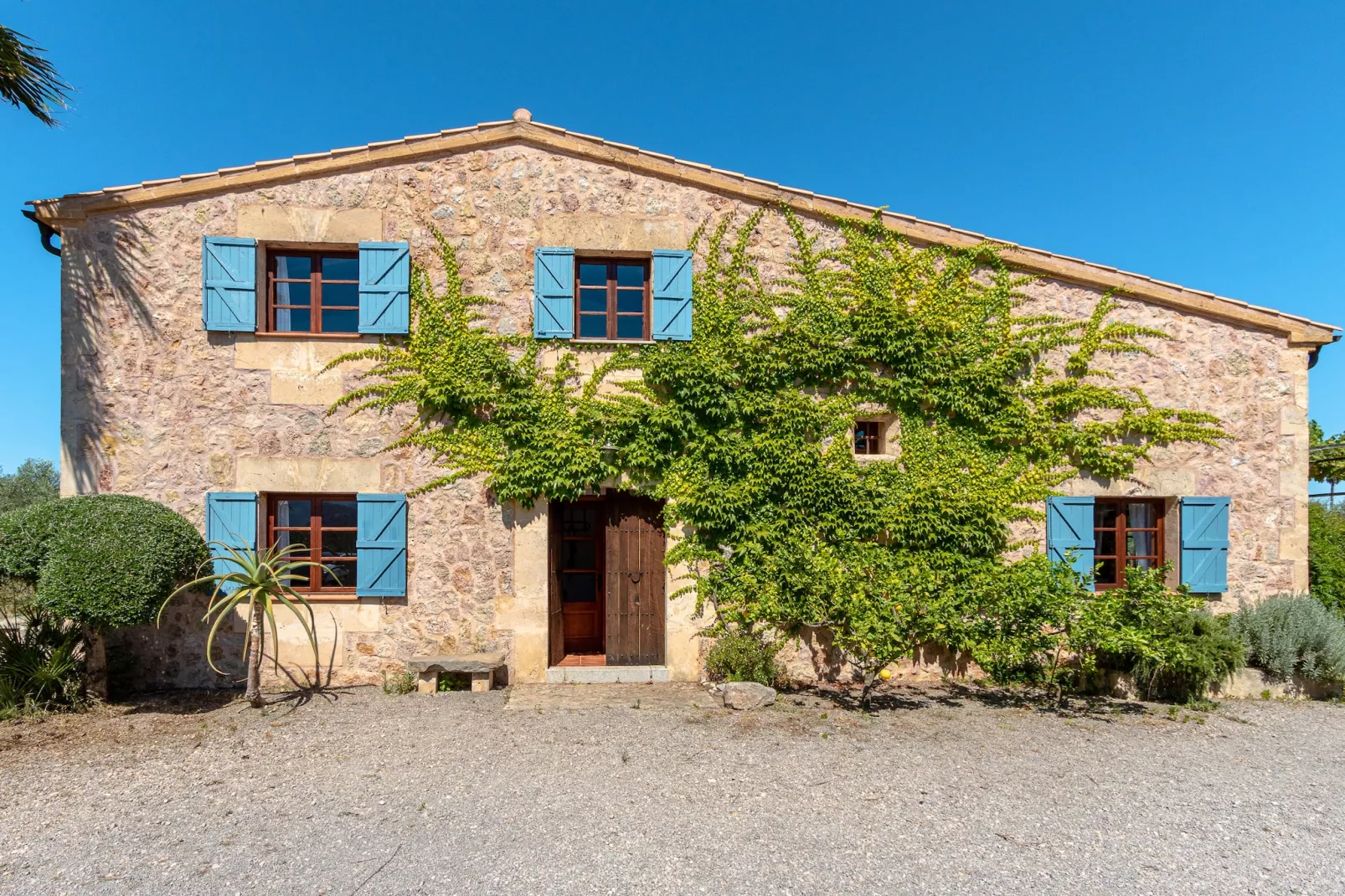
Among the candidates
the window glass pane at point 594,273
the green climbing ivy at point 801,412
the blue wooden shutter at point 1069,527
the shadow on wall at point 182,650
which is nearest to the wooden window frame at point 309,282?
the green climbing ivy at point 801,412

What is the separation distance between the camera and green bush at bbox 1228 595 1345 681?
20.4 feet

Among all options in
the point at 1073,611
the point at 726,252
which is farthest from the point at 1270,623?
the point at 726,252

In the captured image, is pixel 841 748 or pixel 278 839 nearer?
pixel 278 839

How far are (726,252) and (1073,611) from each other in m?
4.93

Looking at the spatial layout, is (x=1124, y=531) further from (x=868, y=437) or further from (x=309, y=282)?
(x=309, y=282)

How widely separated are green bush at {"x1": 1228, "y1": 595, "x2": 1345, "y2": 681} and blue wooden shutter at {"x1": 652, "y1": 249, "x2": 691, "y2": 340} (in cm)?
662

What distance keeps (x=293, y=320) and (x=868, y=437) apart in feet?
21.2

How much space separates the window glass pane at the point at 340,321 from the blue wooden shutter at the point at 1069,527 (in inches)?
308

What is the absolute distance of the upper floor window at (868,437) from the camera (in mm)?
6992

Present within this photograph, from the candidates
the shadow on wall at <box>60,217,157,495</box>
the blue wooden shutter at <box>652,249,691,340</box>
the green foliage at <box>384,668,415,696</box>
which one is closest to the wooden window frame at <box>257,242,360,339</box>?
the shadow on wall at <box>60,217,157,495</box>

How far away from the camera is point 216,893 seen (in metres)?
2.98

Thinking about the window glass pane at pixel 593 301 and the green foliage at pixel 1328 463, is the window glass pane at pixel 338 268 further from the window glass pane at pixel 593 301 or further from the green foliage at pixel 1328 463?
the green foliage at pixel 1328 463

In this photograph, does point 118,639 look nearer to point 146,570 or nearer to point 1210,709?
point 146,570

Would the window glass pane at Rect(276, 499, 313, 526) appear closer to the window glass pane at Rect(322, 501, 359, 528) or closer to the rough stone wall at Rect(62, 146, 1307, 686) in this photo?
the window glass pane at Rect(322, 501, 359, 528)
